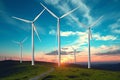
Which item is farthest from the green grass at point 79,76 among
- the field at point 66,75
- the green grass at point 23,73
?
the green grass at point 23,73

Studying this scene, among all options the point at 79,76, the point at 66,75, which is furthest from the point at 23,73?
the point at 79,76

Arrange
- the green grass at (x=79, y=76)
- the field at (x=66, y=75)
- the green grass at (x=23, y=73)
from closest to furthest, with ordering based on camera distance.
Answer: the green grass at (x=79, y=76), the field at (x=66, y=75), the green grass at (x=23, y=73)

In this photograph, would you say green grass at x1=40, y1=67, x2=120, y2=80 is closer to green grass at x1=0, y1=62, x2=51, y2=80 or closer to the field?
the field

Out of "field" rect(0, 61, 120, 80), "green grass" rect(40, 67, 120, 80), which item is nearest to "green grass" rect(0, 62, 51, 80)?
"field" rect(0, 61, 120, 80)

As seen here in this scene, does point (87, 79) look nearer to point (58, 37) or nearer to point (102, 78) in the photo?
point (102, 78)

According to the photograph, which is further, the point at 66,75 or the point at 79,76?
the point at 66,75

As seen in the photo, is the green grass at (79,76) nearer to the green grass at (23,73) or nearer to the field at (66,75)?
the field at (66,75)

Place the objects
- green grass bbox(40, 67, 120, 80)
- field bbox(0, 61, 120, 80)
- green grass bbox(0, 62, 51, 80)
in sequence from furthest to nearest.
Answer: green grass bbox(0, 62, 51, 80) < field bbox(0, 61, 120, 80) < green grass bbox(40, 67, 120, 80)

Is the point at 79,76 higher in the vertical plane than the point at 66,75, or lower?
lower

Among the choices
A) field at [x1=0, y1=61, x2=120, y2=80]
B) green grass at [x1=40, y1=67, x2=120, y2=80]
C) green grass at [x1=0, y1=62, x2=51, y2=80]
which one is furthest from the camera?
green grass at [x1=0, y1=62, x2=51, y2=80]

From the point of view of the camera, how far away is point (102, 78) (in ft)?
323

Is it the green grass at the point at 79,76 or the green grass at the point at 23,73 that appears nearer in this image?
the green grass at the point at 79,76

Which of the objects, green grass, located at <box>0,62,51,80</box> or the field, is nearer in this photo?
the field

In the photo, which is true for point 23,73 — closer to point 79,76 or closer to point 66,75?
point 66,75
